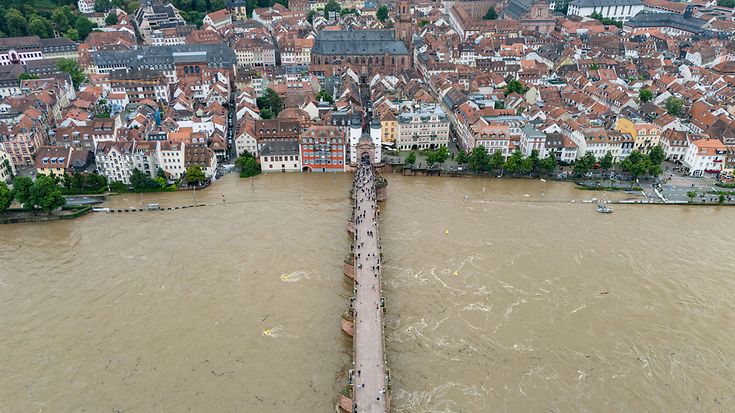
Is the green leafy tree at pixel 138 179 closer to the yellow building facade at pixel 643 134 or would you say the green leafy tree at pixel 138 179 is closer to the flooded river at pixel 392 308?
the flooded river at pixel 392 308

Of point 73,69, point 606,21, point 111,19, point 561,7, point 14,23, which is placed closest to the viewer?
point 73,69

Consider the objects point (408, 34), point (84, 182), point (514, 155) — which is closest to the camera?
point (84, 182)

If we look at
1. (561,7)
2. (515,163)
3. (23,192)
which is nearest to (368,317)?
(515,163)

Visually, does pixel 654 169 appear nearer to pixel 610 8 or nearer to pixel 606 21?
pixel 606 21

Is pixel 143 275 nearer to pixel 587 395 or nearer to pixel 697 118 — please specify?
pixel 587 395

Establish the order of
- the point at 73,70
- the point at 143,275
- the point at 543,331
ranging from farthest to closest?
1. the point at 73,70
2. the point at 143,275
3. the point at 543,331

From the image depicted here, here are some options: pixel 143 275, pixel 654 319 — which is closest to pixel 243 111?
pixel 143 275
